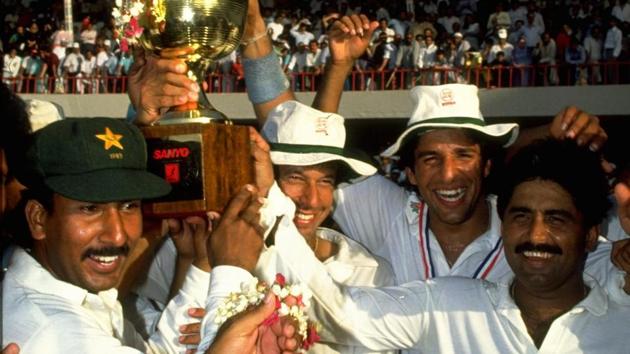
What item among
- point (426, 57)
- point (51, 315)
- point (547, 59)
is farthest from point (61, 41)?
point (51, 315)

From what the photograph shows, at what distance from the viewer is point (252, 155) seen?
317 cm

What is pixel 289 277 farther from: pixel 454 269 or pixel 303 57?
pixel 303 57

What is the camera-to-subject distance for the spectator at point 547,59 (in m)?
16.6

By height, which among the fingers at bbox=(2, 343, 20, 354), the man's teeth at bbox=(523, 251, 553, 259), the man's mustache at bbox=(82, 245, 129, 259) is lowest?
the man's teeth at bbox=(523, 251, 553, 259)

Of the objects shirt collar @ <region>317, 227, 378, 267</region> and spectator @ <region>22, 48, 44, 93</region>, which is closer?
shirt collar @ <region>317, 227, 378, 267</region>

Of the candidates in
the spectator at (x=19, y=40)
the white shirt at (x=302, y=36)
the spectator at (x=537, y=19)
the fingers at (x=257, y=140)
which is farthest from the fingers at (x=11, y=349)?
the spectator at (x=19, y=40)

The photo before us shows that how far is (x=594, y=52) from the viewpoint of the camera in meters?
16.8

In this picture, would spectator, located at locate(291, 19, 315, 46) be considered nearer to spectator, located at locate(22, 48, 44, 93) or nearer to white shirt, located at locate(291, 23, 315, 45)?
white shirt, located at locate(291, 23, 315, 45)

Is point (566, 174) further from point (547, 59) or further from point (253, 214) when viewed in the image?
point (547, 59)

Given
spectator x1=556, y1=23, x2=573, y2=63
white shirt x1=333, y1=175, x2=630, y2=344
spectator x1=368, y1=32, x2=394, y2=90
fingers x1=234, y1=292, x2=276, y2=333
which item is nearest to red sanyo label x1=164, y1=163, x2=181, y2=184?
fingers x1=234, y1=292, x2=276, y2=333

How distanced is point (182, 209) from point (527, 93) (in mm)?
14797

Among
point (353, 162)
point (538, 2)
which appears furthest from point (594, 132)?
point (538, 2)

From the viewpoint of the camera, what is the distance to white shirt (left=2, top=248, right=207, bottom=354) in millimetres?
2381

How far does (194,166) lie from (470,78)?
14.1 m
